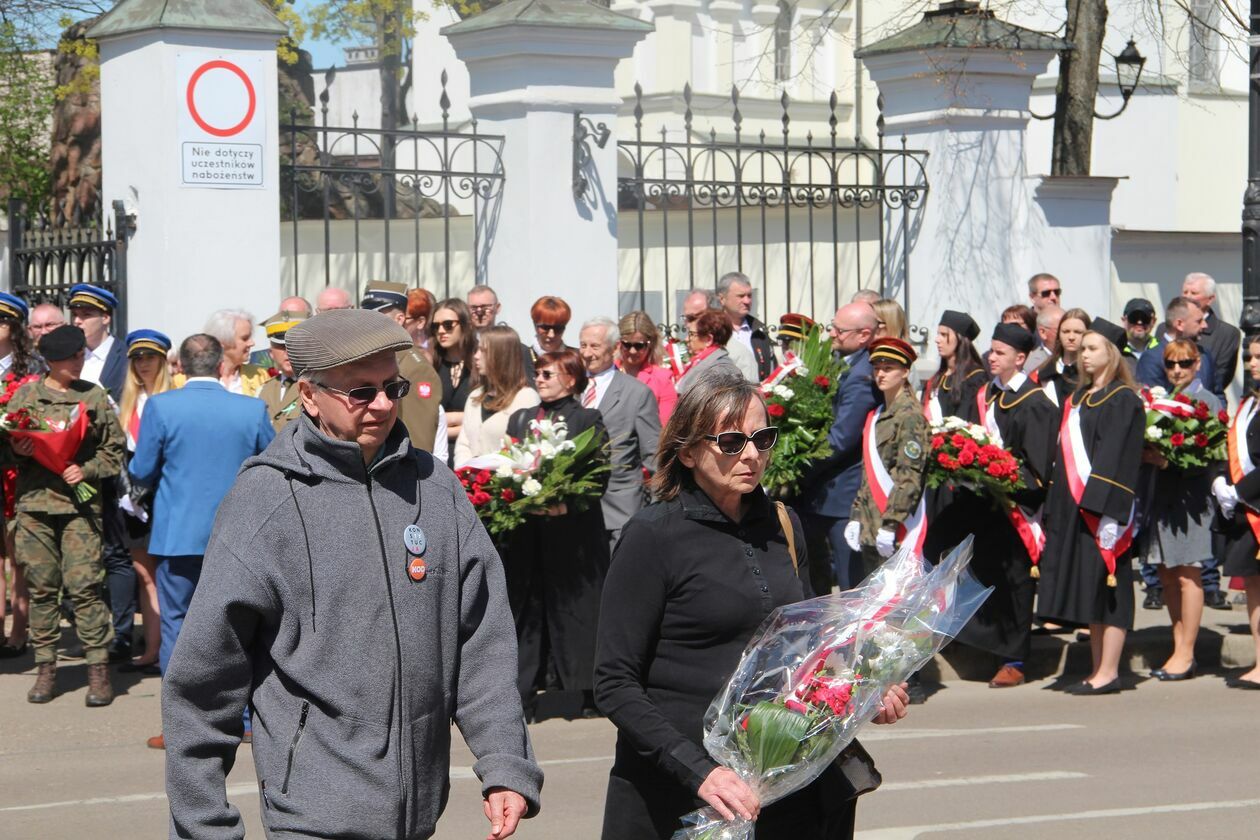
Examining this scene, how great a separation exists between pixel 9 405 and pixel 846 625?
6361 mm

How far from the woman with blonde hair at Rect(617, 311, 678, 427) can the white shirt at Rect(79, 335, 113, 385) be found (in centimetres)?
299

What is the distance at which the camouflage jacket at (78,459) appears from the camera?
9656 millimetres

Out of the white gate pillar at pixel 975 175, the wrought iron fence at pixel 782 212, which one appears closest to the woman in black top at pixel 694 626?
the wrought iron fence at pixel 782 212

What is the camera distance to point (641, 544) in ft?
14.8

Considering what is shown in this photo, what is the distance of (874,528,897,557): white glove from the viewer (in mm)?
9703

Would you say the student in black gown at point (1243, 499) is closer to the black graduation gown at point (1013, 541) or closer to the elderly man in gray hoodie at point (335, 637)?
the black graduation gown at point (1013, 541)

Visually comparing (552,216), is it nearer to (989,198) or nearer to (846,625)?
A: (989,198)

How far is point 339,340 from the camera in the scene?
3.96 meters

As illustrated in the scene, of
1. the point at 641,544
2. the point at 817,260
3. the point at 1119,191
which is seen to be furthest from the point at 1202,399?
the point at 1119,191

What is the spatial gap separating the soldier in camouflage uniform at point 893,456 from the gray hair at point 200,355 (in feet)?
10.8

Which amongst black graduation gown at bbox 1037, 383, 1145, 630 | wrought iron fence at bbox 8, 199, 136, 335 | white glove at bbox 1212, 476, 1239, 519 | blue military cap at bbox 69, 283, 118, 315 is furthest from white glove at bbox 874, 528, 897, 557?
wrought iron fence at bbox 8, 199, 136, 335

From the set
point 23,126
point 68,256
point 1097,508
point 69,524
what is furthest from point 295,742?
point 23,126

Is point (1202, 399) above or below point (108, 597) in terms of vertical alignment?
above

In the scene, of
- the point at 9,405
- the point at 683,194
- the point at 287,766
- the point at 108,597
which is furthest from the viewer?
the point at 683,194
